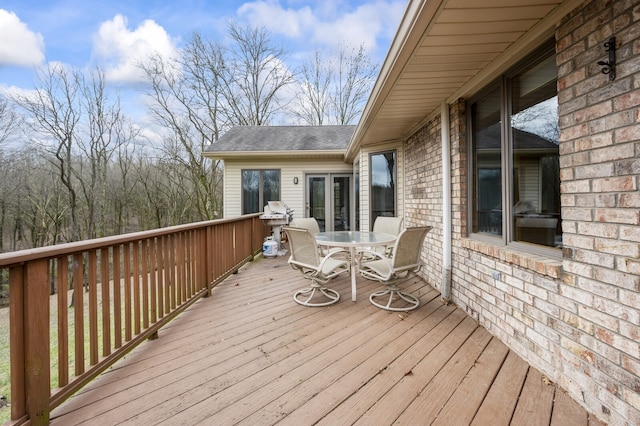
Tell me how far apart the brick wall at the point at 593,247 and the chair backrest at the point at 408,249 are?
0.94m

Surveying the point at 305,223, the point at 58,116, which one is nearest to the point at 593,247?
the point at 305,223

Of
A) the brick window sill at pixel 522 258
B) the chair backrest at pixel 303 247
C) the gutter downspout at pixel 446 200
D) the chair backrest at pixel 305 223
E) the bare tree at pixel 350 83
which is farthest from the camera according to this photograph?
the bare tree at pixel 350 83

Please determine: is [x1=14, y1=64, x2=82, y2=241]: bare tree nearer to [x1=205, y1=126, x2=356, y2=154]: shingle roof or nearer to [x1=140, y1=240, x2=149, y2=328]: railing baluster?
[x1=205, y1=126, x2=356, y2=154]: shingle roof

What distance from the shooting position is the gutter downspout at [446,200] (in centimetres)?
324

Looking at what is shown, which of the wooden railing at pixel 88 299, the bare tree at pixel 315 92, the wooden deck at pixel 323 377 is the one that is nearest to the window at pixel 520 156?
the wooden deck at pixel 323 377

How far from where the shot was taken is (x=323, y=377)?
1.88 meters

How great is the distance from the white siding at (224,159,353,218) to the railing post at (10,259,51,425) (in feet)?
22.0

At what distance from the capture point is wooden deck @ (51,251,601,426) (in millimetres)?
1543

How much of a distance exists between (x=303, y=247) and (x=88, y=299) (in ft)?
6.26

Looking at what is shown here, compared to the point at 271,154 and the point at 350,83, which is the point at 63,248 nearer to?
the point at 271,154

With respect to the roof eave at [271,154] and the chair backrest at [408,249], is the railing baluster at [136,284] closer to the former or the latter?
the chair backrest at [408,249]

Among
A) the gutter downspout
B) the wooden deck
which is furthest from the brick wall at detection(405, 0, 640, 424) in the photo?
the gutter downspout

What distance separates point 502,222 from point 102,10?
1148 cm

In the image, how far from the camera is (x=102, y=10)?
8.11 m
